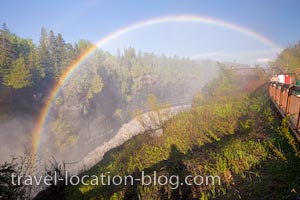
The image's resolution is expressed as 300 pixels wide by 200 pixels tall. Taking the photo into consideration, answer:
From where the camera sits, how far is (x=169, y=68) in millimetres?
110938

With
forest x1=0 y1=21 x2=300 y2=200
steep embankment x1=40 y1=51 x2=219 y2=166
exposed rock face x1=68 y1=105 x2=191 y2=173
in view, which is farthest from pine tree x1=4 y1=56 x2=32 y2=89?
exposed rock face x1=68 y1=105 x2=191 y2=173

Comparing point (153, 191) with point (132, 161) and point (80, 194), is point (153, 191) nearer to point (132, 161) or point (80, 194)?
point (80, 194)

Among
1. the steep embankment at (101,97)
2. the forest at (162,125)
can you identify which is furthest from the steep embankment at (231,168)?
the steep embankment at (101,97)

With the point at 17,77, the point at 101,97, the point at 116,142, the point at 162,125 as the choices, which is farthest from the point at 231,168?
the point at 101,97

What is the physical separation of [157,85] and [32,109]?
6009 cm

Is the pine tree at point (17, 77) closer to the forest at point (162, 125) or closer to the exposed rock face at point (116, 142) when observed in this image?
the forest at point (162, 125)

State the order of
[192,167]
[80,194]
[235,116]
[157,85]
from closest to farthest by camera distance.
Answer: [192,167]
[80,194]
[235,116]
[157,85]

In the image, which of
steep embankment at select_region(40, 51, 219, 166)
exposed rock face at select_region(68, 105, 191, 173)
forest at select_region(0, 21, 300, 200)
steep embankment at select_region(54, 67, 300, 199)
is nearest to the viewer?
steep embankment at select_region(54, 67, 300, 199)

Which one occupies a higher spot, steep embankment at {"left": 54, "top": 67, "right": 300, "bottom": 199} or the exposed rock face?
steep embankment at {"left": 54, "top": 67, "right": 300, "bottom": 199}

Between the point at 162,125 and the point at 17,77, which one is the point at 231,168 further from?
the point at 17,77

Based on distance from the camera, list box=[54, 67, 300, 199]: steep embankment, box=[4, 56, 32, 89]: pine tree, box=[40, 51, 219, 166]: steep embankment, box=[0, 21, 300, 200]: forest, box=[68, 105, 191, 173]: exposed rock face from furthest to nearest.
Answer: box=[40, 51, 219, 166]: steep embankment, box=[4, 56, 32, 89]: pine tree, box=[68, 105, 191, 173]: exposed rock face, box=[0, 21, 300, 200]: forest, box=[54, 67, 300, 199]: steep embankment

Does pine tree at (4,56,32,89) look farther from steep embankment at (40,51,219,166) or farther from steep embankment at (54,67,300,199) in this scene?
steep embankment at (54,67,300,199)

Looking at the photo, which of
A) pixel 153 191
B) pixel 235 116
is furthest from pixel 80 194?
pixel 235 116

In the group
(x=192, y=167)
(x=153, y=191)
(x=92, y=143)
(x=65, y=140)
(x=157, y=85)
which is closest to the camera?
(x=153, y=191)
